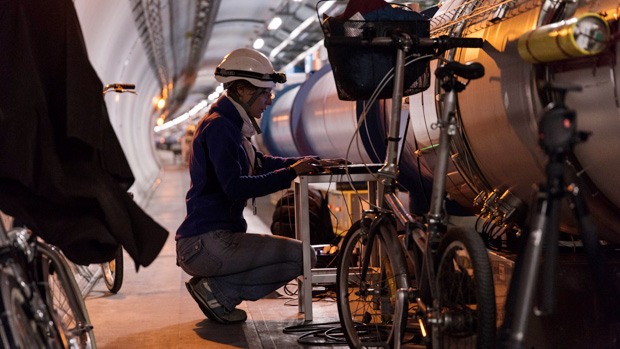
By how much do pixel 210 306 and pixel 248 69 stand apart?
1441 millimetres

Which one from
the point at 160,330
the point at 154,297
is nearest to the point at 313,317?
the point at 160,330

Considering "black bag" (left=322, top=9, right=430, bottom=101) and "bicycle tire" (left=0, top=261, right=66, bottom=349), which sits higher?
"black bag" (left=322, top=9, right=430, bottom=101)

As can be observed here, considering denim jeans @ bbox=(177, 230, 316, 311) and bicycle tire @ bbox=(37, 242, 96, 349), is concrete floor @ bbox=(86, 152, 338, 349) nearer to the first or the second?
denim jeans @ bbox=(177, 230, 316, 311)

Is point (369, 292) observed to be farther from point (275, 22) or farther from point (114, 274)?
point (275, 22)

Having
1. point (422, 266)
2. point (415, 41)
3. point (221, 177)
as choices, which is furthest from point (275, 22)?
point (422, 266)

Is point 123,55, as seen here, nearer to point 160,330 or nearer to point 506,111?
point 160,330

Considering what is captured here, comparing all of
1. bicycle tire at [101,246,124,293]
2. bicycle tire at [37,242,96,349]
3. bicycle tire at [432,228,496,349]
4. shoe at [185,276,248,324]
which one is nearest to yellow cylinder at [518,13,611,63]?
bicycle tire at [432,228,496,349]

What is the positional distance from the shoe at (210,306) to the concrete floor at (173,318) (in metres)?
0.06

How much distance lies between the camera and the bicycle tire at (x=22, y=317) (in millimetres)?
3232

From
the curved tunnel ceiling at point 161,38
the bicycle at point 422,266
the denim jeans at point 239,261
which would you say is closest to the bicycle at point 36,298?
the bicycle at point 422,266

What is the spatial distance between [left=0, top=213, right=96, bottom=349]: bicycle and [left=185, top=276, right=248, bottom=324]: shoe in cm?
233

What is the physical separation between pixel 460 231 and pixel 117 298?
4.26m

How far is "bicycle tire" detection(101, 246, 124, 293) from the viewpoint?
296 inches

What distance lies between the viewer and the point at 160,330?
6406 millimetres
